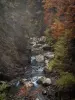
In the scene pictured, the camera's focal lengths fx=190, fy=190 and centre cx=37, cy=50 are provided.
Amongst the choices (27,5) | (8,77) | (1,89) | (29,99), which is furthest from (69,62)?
(27,5)

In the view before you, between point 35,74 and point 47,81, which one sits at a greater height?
point 35,74

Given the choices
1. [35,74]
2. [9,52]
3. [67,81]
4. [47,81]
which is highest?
[9,52]

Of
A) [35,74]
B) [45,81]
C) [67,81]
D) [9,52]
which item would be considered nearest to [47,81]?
[45,81]

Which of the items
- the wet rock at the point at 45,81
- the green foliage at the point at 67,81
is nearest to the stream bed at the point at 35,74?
the wet rock at the point at 45,81

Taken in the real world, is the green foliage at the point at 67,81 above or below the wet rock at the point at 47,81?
below

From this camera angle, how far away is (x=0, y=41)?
16.3 metres

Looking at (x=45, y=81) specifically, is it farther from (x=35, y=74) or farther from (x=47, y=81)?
(x=35, y=74)

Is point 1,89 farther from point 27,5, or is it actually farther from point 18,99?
point 27,5

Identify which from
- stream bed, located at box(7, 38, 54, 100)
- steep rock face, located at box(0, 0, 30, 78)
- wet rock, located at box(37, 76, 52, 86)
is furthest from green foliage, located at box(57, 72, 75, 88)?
steep rock face, located at box(0, 0, 30, 78)

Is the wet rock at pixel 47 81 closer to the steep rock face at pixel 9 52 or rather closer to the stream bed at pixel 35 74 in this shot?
the stream bed at pixel 35 74

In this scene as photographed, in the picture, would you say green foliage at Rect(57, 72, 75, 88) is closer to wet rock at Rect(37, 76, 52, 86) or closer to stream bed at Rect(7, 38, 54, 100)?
stream bed at Rect(7, 38, 54, 100)

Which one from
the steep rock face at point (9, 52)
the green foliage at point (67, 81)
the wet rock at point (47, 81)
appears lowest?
the green foliage at point (67, 81)

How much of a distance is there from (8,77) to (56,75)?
3.73m

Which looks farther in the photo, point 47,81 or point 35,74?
point 35,74
